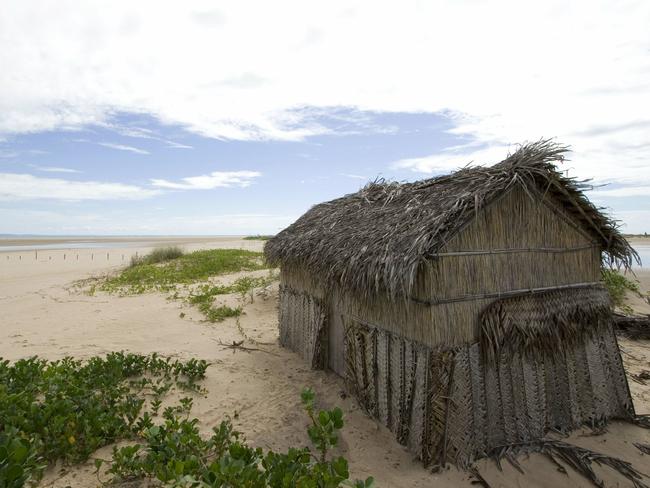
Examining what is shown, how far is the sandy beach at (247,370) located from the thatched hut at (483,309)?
293 mm

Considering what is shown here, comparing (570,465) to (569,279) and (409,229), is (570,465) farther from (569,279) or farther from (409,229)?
(409,229)

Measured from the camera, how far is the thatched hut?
4.32 m

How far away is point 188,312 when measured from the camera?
11234 millimetres

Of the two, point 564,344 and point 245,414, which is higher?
point 564,344

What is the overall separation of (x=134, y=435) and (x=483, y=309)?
4.42m

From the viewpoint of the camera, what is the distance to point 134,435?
4676 millimetres

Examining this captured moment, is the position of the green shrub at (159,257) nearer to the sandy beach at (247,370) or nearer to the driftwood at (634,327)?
the sandy beach at (247,370)

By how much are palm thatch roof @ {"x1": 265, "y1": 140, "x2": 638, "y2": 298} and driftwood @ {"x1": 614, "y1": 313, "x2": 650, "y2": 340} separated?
473 cm

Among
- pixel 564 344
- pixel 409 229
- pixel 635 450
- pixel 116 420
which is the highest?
pixel 409 229

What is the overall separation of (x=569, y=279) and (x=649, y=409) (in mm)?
2598

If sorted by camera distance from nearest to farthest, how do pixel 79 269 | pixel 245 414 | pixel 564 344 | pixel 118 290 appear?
pixel 564 344 → pixel 245 414 → pixel 118 290 → pixel 79 269

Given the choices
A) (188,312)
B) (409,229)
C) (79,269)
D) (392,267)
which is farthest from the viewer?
(79,269)

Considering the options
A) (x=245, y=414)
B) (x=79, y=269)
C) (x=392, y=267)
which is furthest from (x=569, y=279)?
(x=79, y=269)

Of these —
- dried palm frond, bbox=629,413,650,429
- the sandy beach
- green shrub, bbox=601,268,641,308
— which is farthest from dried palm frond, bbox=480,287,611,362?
green shrub, bbox=601,268,641,308
